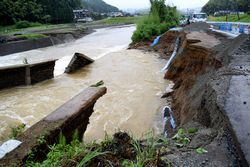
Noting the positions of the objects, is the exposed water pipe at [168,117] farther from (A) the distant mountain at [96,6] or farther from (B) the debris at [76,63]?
(A) the distant mountain at [96,6]

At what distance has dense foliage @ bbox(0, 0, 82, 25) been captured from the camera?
48.0 m

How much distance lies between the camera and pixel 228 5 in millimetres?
42938

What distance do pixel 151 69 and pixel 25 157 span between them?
13.0 m

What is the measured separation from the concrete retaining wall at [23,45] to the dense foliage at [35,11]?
2204 centimetres

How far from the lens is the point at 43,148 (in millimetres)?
4039

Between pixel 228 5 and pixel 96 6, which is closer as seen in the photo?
pixel 228 5

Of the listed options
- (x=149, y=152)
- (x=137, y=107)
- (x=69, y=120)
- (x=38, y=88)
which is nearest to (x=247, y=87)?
(x=149, y=152)

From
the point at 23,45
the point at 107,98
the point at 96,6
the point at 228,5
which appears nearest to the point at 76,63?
the point at 107,98

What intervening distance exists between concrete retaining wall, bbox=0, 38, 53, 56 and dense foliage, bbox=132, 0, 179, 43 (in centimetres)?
1092

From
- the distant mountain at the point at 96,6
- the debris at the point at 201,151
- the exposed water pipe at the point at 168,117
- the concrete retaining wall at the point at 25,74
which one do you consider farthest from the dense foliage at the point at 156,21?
the distant mountain at the point at 96,6

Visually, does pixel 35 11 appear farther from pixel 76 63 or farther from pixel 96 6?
pixel 96 6

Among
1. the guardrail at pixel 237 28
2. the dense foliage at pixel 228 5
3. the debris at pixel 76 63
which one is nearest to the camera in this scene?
the guardrail at pixel 237 28

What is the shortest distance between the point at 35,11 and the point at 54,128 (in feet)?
187

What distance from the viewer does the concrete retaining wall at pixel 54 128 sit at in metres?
3.58
